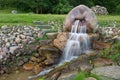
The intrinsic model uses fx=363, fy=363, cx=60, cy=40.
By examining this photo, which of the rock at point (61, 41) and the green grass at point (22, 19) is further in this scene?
the green grass at point (22, 19)

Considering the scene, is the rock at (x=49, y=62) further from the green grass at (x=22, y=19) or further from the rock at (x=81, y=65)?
the green grass at (x=22, y=19)

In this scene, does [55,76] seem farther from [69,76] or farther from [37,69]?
[37,69]

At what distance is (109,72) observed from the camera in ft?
22.5

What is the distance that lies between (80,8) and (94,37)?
1.15 meters

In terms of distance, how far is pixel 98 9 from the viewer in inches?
790

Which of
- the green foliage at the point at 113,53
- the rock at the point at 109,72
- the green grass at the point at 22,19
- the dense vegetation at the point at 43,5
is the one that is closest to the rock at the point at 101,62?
the green foliage at the point at 113,53

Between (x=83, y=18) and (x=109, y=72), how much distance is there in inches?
146

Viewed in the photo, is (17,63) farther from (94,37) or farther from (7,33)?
(94,37)

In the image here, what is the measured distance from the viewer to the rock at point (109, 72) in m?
6.69

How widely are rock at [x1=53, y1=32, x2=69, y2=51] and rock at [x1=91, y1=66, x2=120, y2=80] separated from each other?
2828 millimetres

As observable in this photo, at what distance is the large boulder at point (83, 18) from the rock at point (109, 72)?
120 inches

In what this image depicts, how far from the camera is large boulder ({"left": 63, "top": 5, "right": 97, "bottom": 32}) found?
1016 centimetres

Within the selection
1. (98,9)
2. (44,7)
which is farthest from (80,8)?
(44,7)

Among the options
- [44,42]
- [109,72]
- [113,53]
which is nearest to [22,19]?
[44,42]
